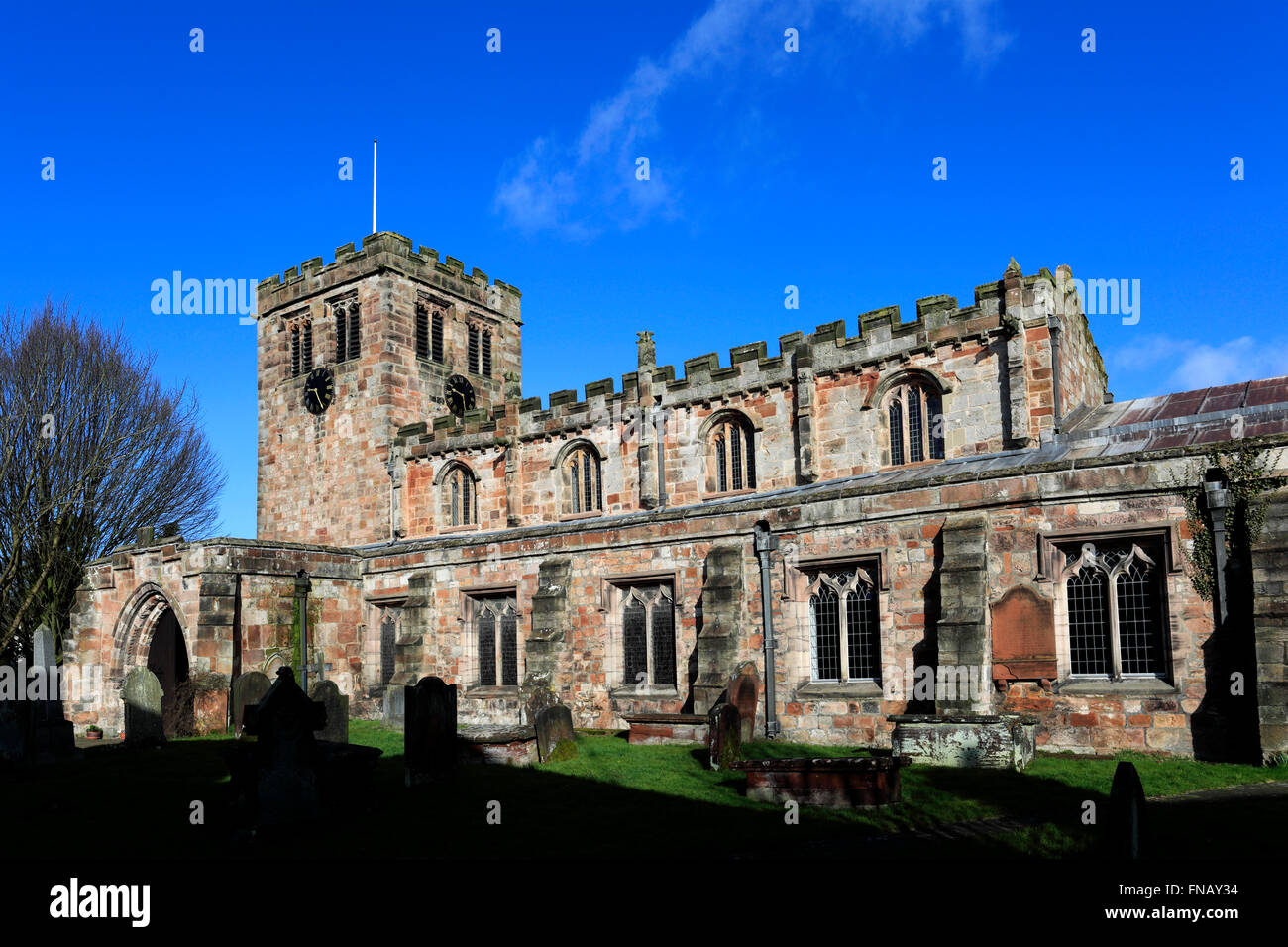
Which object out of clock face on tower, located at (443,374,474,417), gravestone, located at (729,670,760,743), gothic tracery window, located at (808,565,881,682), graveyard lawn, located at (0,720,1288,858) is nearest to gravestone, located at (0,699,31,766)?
graveyard lawn, located at (0,720,1288,858)

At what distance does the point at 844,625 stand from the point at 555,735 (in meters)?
6.18

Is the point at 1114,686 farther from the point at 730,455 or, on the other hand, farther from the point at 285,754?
the point at 285,754

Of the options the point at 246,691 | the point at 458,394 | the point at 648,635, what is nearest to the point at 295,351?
the point at 458,394

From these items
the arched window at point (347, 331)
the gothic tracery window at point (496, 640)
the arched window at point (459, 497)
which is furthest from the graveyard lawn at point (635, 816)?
the arched window at point (347, 331)

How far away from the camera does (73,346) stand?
1259 inches

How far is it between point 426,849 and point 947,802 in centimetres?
602

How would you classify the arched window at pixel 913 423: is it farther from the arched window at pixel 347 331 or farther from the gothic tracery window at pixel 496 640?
the arched window at pixel 347 331

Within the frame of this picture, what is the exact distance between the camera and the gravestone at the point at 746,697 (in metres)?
18.6

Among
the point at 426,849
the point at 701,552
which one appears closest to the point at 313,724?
the point at 426,849

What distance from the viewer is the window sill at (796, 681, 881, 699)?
1839 cm

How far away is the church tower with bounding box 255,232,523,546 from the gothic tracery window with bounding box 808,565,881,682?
56.9 ft

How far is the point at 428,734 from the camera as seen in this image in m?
14.2

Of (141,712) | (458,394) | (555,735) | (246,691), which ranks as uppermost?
(458,394)

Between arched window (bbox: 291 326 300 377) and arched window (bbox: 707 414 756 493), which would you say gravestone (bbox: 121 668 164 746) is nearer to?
arched window (bbox: 707 414 756 493)
